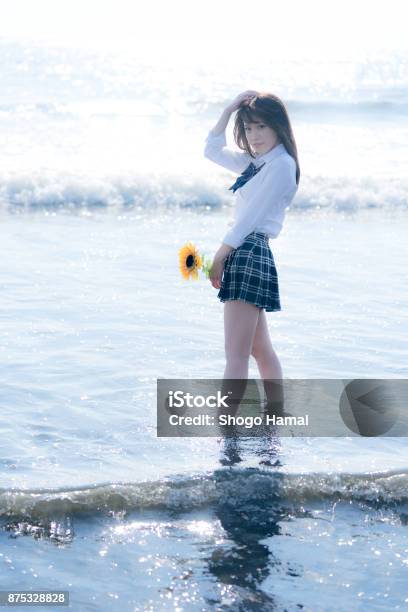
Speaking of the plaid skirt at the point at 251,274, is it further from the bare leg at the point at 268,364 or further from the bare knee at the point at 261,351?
the bare knee at the point at 261,351

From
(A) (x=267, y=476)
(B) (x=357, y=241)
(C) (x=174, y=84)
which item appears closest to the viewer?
(A) (x=267, y=476)

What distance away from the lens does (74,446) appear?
17.1ft

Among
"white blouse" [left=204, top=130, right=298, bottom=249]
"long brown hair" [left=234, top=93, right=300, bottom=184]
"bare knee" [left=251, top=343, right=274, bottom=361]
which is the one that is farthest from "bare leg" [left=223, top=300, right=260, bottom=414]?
"long brown hair" [left=234, top=93, right=300, bottom=184]

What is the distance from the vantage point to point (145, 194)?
1368 cm

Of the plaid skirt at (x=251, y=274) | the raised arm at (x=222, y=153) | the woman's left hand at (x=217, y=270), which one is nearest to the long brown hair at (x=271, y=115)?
the raised arm at (x=222, y=153)

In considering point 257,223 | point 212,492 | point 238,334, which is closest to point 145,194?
point 238,334

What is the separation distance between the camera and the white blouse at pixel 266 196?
5.06m

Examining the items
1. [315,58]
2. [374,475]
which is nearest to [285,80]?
[315,58]

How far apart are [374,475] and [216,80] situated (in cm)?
2416

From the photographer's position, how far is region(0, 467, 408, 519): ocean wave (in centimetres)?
436

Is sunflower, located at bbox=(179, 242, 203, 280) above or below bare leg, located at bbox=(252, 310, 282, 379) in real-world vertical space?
above

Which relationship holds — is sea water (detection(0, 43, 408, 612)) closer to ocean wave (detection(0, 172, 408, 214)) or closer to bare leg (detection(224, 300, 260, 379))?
ocean wave (detection(0, 172, 408, 214))

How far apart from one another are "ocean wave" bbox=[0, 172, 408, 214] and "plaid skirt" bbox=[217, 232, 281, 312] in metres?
7.80

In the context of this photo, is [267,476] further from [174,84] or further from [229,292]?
[174,84]
